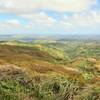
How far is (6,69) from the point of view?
36.5 metres

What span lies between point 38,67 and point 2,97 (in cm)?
3340

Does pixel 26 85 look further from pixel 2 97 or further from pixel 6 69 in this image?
pixel 6 69

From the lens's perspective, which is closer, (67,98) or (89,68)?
(67,98)

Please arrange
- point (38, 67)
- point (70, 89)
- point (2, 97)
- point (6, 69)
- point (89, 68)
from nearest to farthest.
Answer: point (2, 97)
point (70, 89)
point (6, 69)
point (38, 67)
point (89, 68)

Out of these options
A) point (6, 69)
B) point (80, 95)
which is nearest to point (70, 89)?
point (80, 95)

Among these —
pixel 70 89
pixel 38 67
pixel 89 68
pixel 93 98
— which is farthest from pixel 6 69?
pixel 89 68

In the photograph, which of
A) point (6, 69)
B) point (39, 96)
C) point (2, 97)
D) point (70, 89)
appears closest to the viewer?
point (2, 97)

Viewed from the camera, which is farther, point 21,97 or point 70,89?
point 70,89

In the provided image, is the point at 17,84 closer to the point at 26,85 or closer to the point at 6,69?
the point at 26,85

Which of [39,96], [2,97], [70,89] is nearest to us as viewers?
[2,97]

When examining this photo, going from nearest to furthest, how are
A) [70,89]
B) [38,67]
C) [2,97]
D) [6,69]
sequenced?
1. [2,97]
2. [70,89]
3. [6,69]
4. [38,67]

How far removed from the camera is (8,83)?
88.3ft

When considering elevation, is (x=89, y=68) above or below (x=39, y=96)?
below

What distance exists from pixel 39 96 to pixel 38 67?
1243 inches
